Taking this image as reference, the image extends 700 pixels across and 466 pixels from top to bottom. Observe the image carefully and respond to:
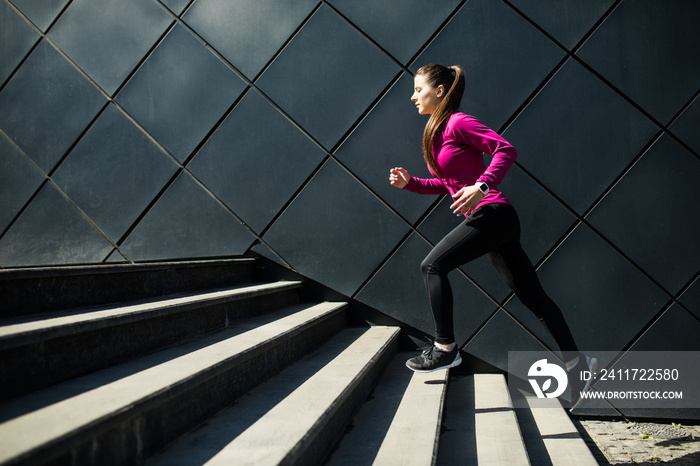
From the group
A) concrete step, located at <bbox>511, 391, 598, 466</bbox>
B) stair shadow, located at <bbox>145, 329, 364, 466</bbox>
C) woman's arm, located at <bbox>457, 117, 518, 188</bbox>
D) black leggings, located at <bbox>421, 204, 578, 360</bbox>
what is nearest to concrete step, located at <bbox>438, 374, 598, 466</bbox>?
concrete step, located at <bbox>511, 391, 598, 466</bbox>

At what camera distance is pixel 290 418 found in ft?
5.95

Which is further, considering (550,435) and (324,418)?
(550,435)

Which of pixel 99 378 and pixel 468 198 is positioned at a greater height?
pixel 468 198

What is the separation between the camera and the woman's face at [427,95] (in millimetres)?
2723

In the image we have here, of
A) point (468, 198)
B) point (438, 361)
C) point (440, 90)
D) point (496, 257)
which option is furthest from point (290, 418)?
point (440, 90)

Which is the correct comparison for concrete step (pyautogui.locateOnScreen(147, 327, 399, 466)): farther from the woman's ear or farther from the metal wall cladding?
the woman's ear

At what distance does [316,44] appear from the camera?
13.4 ft

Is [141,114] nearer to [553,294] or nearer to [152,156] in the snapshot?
[152,156]

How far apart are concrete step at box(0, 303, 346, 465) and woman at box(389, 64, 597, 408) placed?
31.3 inches

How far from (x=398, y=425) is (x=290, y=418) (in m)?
0.62

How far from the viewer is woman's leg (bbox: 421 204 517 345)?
8.18 ft

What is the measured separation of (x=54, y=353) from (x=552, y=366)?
3.20 meters

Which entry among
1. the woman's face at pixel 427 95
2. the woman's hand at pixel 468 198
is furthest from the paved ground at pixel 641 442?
the woman's face at pixel 427 95

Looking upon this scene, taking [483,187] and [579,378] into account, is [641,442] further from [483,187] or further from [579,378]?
[483,187]
